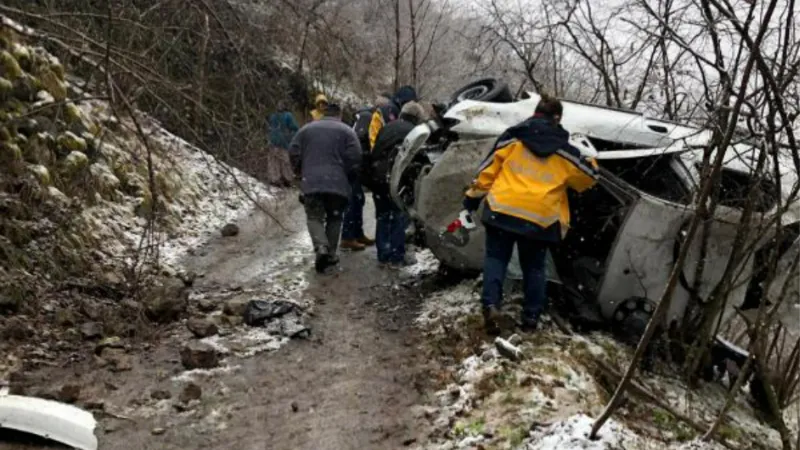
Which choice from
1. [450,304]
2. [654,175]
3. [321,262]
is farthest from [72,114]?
[654,175]

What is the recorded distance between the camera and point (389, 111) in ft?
30.3

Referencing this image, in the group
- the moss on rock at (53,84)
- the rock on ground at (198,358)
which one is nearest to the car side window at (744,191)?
the rock on ground at (198,358)

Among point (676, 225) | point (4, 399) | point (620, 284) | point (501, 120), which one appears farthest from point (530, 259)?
point (4, 399)

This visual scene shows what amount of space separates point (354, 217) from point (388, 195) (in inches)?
37.6

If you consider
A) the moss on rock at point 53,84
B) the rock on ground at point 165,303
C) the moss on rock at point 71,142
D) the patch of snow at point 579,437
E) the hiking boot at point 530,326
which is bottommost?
the rock on ground at point 165,303

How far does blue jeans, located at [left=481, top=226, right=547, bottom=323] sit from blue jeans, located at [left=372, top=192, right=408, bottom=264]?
2.33 m

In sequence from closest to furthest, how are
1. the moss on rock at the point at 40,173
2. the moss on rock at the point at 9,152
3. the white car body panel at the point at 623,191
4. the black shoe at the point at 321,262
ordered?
the white car body panel at the point at 623,191 < the moss on rock at the point at 9,152 < the moss on rock at the point at 40,173 < the black shoe at the point at 321,262

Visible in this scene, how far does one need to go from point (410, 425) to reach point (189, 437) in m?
1.23

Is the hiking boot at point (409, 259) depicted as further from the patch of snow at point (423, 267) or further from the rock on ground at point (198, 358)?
the rock on ground at point (198, 358)

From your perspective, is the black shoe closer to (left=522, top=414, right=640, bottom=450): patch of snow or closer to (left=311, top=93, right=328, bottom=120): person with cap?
(left=311, top=93, right=328, bottom=120): person with cap

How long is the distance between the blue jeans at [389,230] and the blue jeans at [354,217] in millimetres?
515

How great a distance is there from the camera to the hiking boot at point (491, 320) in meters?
5.55

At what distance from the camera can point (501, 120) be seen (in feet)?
21.5

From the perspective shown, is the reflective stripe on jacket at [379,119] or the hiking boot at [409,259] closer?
the hiking boot at [409,259]
